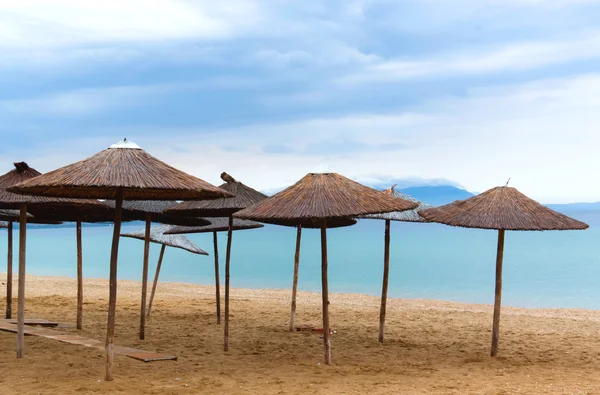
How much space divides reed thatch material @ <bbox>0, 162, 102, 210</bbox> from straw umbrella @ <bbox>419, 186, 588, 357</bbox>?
4441 millimetres

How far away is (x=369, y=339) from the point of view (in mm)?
11781

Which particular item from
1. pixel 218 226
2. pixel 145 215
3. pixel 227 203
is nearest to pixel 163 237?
pixel 218 226

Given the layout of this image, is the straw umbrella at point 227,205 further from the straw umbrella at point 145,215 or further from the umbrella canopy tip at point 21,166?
the umbrella canopy tip at point 21,166

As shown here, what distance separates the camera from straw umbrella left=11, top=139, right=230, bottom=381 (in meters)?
7.40

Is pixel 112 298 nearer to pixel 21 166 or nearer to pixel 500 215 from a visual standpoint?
pixel 21 166

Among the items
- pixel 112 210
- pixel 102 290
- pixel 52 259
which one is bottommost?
pixel 52 259

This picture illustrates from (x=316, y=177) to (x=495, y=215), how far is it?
2.20 metres

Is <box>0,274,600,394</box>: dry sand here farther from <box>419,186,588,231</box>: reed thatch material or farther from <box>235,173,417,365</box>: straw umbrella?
<box>419,186,588,231</box>: reed thatch material

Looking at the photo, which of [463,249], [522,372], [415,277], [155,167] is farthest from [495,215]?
[463,249]

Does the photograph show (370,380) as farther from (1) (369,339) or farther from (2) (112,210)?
(2) (112,210)

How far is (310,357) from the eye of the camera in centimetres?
994

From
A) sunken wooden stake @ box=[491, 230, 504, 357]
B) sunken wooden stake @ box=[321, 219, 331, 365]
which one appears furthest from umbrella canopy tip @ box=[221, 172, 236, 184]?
sunken wooden stake @ box=[491, 230, 504, 357]

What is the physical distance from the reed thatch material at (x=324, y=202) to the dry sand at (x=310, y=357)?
172 centimetres

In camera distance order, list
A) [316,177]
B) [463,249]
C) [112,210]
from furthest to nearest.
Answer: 1. [463,249]
2. [112,210]
3. [316,177]
